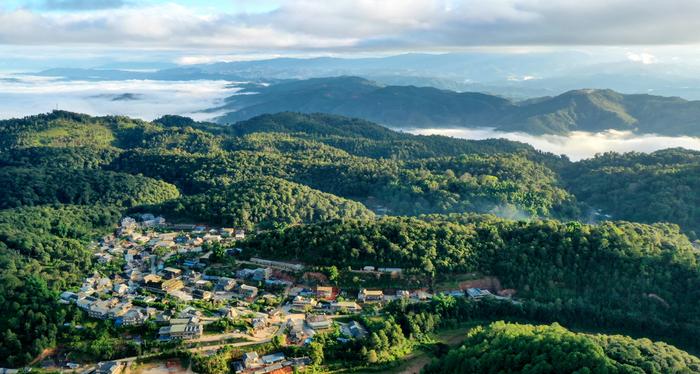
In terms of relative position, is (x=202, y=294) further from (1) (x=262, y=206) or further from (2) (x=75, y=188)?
(2) (x=75, y=188)

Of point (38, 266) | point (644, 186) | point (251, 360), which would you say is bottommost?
Result: point (251, 360)

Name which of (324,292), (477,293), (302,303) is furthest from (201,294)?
(477,293)

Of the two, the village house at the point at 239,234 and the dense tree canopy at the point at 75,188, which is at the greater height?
the dense tree canopy at the point at 75,188

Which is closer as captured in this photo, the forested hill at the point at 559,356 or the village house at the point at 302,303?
the forested hill at the point at 559,356

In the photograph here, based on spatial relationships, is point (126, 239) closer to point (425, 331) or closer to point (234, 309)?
point (234, 309)

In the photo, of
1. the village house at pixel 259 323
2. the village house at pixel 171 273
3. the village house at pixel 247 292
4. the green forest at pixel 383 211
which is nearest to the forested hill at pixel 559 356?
the green forest at pixel 383 211

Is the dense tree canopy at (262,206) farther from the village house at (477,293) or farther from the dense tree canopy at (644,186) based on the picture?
the dense tree canopy at (644,186)

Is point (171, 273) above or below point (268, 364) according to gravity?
above
